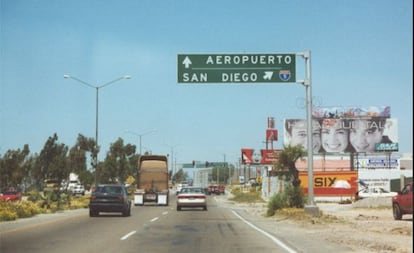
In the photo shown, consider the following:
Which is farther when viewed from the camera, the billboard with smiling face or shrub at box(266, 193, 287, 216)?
the billboard with smiling face

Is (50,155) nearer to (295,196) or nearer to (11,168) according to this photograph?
(11,168)

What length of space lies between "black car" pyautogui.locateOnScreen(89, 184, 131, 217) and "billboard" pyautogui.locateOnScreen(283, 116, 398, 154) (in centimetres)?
4974

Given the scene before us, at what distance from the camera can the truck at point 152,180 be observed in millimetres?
50375

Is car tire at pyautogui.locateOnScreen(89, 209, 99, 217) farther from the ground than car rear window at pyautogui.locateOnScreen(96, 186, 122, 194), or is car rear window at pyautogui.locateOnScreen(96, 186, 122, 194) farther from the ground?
car rear window at pyautogui.locateOnScreen(96, 186, 122, 194)

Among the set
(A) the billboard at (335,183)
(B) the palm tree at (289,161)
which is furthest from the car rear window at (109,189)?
(A) the billboard at (335,183)

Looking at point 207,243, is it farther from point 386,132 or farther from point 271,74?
point 386,132

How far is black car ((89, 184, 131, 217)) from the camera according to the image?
3192cm

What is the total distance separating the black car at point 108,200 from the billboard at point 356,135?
1958 inches

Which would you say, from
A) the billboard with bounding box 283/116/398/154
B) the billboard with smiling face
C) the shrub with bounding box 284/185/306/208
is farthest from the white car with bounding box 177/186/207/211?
the billboard with bounding box 283/116/398/154

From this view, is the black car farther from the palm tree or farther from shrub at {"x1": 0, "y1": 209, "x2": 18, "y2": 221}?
the palm tree

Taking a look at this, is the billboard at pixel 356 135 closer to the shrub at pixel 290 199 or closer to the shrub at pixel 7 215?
the shrub at pixel 290 199

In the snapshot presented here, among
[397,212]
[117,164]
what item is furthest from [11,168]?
[397,212]

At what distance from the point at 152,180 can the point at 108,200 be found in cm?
1910

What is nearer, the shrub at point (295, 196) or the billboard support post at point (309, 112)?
the billboard support post at point (309, 112)
